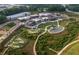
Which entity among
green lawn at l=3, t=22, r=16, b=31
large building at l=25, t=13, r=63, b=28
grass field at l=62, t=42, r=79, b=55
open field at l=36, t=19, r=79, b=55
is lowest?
grass field at l=62, t=42, r=79, b=55

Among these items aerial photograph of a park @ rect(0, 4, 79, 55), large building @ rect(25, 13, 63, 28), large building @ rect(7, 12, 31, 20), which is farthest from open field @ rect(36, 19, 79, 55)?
large building @ rect(7, 12, 31, 20)

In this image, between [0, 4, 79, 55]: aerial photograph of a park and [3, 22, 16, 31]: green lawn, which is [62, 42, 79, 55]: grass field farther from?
[3, 22, 16, 31]: green lawn

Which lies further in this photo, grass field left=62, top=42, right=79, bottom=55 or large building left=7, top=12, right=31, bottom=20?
large building left=7, top=12, right=31, bottom=20

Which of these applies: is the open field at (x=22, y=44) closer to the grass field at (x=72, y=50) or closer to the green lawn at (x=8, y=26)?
the green lawn at (x=8, y=26)

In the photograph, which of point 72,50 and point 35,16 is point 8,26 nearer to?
point 35,16

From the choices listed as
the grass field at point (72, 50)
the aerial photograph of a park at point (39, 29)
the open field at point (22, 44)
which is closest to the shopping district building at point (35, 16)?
the aerial photograph of a park at point (39, 29)

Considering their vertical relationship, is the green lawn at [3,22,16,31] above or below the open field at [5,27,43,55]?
above
